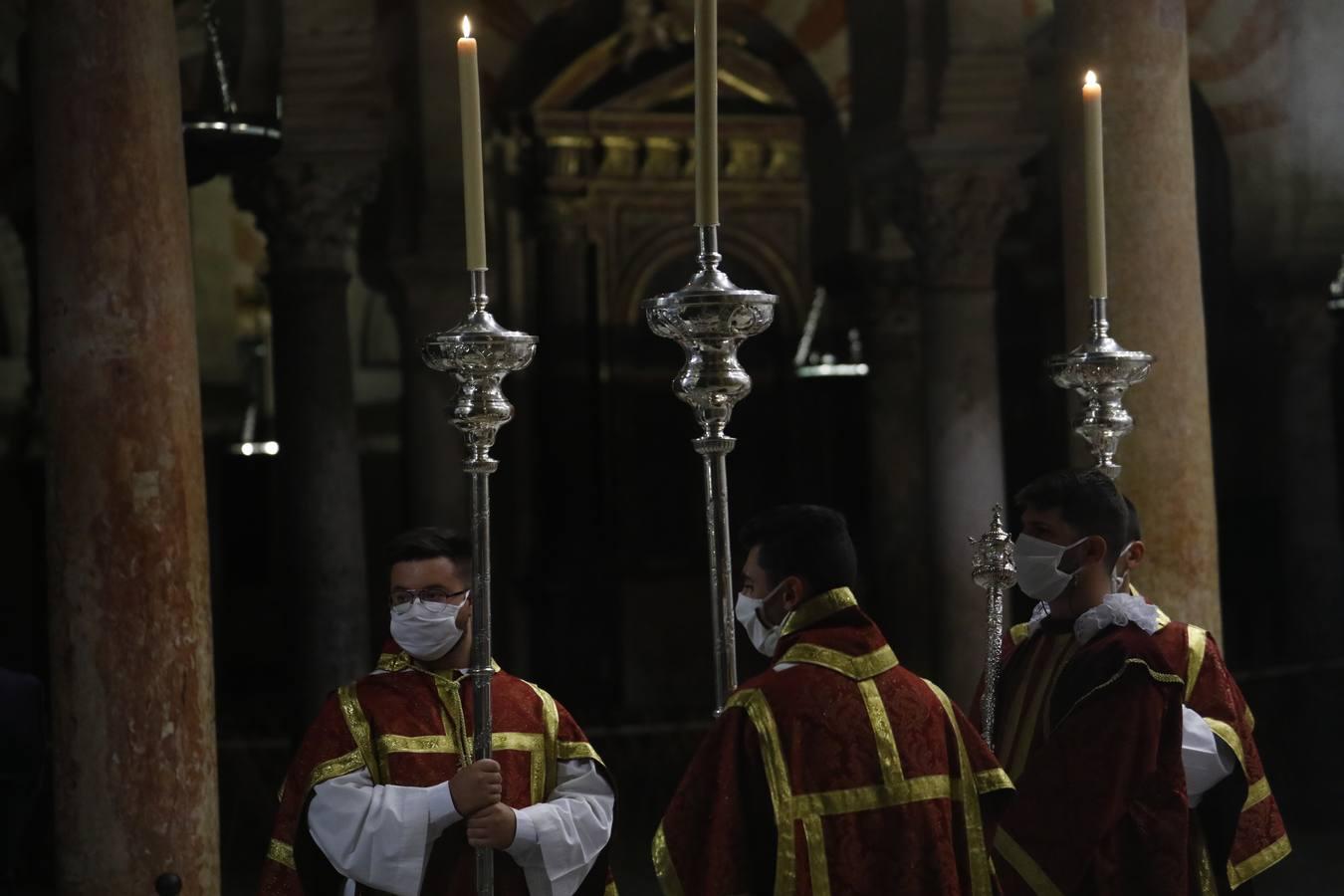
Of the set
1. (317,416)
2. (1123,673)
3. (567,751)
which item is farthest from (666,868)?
(317,416)

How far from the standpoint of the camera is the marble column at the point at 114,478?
192 inches

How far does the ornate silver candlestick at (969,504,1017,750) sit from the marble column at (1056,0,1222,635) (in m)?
2.25

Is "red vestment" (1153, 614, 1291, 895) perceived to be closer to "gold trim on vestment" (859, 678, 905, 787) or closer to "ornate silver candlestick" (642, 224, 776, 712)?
"gold trim on vestment" (859, 678, 905, 787)

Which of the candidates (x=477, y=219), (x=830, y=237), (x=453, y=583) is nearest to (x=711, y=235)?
(x=477, y=219)

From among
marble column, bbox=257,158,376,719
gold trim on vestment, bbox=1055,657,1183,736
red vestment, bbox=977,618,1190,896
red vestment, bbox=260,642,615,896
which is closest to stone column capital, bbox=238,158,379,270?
marble column, bbox=257,158,376,719

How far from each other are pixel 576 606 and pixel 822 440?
2.12 meters

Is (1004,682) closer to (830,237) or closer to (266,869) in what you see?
(266,869)

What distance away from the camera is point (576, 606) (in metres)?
11.7

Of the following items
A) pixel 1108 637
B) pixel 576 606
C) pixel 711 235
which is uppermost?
pixel 711 235

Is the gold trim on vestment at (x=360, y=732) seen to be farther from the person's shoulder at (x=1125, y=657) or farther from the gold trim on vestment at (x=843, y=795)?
the person's shoulder at (x=1125, y=657)

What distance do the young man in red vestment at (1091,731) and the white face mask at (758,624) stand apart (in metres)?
0.54

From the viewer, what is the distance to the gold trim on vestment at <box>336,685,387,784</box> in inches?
127

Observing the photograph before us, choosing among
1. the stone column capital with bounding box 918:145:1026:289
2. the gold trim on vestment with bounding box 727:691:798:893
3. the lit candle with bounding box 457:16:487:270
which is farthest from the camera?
the stone column capital with bounding box 918:145:1026:289

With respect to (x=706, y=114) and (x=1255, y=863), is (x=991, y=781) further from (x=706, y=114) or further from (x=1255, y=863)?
(x=706, y=114)
